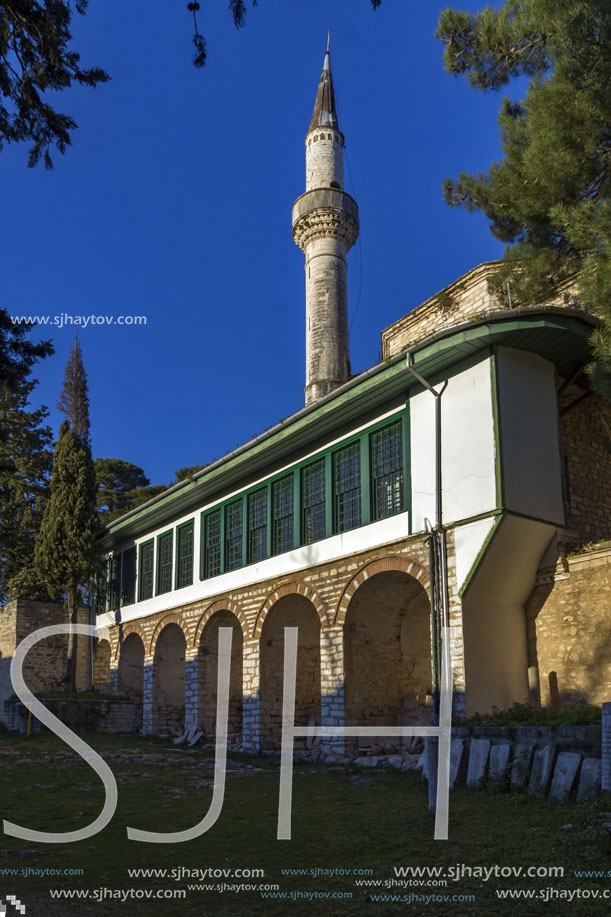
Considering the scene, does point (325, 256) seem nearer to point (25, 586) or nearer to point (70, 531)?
point (70, 531)

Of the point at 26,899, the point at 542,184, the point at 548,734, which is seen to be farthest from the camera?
the point at 542,184

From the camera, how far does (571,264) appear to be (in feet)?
39.5

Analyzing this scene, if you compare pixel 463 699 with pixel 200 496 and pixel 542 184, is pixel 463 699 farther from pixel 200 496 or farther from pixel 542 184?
pixel 200 496

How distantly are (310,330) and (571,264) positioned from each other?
54.2 ft

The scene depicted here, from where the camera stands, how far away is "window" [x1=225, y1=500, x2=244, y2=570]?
61.1 ft

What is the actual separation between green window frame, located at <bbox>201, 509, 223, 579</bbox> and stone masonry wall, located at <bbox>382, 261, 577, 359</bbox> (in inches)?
232

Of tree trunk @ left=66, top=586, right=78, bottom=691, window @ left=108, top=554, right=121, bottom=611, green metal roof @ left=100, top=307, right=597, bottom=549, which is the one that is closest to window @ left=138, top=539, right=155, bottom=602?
window @ left=108, top=554, right=121, bottom=611

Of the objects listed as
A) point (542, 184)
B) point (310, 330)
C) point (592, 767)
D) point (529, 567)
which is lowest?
point (592, 767)

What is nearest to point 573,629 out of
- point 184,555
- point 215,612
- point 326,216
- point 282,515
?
point 282,515

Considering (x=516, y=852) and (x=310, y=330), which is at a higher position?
(x=310, y=330)

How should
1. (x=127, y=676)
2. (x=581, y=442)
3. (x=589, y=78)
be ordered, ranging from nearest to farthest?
(x=589, y=78) < (x=581, y=442) < (x=127, y=676)

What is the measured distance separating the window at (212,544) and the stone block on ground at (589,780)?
12.2 m

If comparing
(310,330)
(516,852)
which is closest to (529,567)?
(516,852)

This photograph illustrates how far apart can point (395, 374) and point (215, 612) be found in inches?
317
